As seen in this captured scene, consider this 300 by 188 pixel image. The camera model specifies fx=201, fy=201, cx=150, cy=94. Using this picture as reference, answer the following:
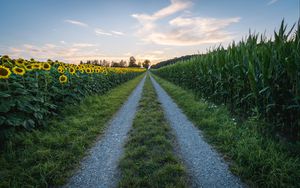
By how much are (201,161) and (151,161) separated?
898 millimetres

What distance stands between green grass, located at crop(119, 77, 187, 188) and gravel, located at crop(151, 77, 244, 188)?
20 centimetres

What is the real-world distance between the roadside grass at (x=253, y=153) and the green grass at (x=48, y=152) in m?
2.71

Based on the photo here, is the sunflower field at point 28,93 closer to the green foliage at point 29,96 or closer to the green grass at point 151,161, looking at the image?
the green foliage at point 29,96

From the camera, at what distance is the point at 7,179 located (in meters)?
2.92

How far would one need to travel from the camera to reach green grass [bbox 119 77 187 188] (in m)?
2.88

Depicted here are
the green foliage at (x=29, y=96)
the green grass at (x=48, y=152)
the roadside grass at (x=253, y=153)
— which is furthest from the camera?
the green foliage at (x=29, y=96)

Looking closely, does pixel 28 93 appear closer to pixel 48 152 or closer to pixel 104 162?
pixel 48 152

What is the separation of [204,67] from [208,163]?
247 inches

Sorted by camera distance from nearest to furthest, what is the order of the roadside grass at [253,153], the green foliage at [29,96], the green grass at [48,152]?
the roadside grass at [253,153] < the green grass at [48,152] < the green foliage at [29,96]

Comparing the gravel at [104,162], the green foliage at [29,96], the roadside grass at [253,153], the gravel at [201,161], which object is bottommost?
the gravel at [104,162]

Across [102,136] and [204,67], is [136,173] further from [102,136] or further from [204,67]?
[204,67]

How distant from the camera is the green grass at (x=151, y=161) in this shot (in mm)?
2881

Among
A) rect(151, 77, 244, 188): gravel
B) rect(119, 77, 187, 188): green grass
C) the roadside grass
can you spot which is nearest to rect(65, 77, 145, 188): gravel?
rect(119, 77, 187, 188): green grass

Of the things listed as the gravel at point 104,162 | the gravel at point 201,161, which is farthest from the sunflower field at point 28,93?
the gravel at point 201,161
